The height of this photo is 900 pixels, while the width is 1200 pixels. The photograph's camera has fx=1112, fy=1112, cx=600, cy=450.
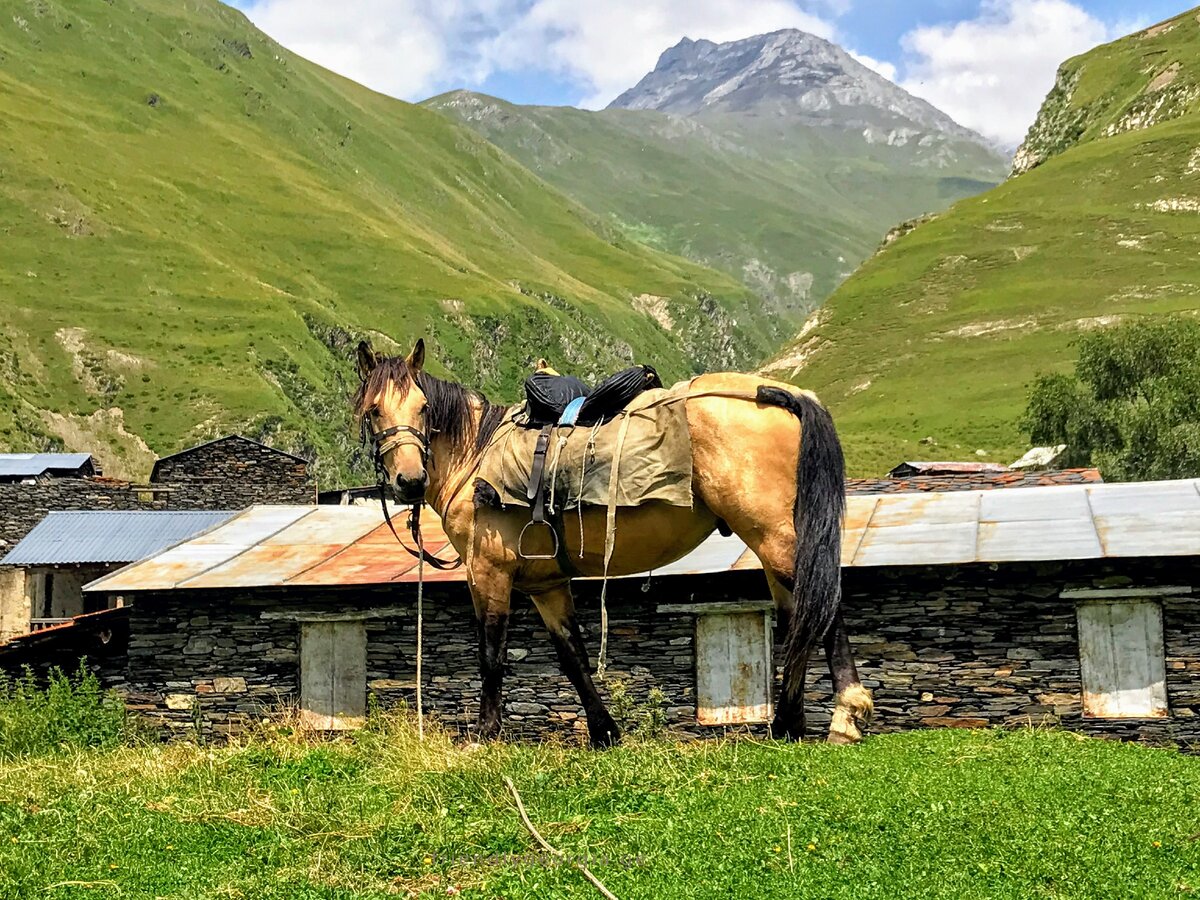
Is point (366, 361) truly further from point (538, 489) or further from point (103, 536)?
point (103, 536)

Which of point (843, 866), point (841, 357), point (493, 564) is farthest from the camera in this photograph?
point (841, 357)

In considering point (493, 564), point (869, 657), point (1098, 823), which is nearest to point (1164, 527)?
point (869, 657)

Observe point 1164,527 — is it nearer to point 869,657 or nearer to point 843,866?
point 869,657

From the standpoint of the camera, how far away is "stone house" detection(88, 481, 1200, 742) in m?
12.0

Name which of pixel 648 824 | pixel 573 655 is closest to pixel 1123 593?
pixel 573 655

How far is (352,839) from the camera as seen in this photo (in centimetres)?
755

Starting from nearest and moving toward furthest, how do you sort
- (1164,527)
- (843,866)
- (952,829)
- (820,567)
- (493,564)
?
(843,866), (952,829), (820,567), (493,564), (1164,527)

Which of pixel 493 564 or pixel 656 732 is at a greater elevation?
pixel 493 564

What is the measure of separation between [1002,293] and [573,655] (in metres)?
100

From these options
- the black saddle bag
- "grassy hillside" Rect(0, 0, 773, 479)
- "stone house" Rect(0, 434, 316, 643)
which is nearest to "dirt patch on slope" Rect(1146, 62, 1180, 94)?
"grassy hillside" Rect(0, 0, 773, 479)

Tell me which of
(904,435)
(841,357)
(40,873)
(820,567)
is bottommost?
(40,873)

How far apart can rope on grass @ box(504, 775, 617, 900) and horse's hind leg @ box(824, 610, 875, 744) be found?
9.20 feet

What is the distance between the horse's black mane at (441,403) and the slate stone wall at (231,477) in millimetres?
37164

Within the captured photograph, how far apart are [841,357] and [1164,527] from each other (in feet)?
303
